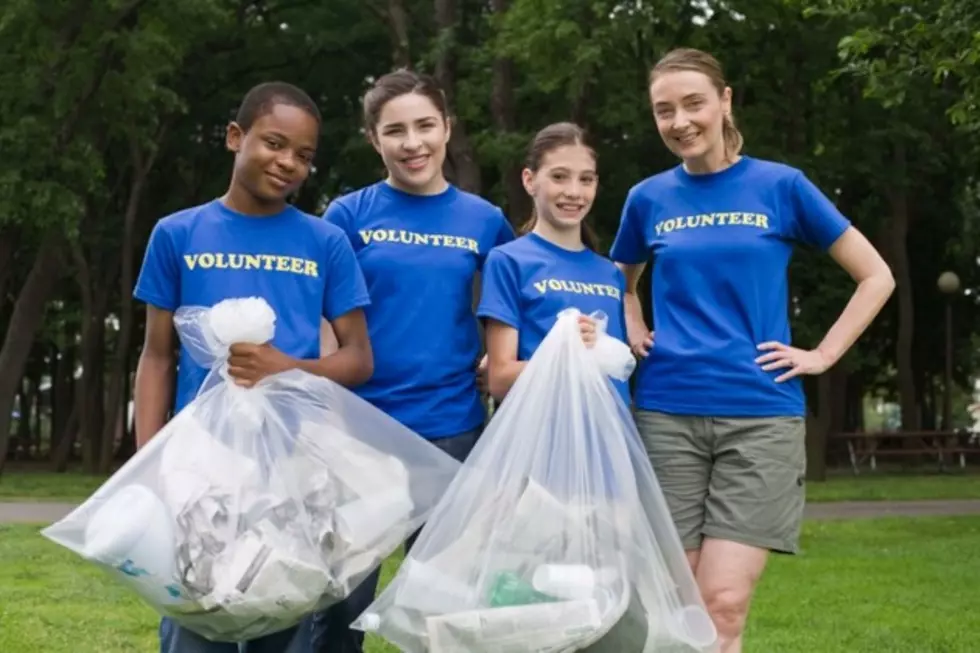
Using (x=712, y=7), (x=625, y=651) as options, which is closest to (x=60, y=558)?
(x=625, y=651)

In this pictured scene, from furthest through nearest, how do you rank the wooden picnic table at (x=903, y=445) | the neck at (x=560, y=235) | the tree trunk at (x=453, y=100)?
the wooden picnic table at (x=903, y=445) → the tree trunk at (x=453, y=100) → the neck at (x=560, y=235)

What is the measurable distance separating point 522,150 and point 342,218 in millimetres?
12014

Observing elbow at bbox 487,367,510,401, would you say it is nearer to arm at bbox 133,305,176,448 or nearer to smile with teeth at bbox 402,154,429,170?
smile with teeth at bbox 402,154,429,170

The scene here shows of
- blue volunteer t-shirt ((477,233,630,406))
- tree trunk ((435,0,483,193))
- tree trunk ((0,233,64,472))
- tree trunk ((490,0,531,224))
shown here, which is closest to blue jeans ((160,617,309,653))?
blue volunteer t-shirt ((477,233,630,406))

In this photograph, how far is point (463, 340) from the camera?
367 centimetres

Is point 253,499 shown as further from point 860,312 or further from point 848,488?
point 848,488

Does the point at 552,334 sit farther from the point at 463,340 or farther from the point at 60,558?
the point at 60,558

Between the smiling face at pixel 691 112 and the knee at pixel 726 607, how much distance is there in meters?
1.10

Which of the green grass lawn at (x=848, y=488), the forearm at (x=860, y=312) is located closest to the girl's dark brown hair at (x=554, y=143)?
the forearm at (x=860, y=312)

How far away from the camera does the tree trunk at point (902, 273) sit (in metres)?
20.7

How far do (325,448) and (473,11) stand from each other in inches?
605

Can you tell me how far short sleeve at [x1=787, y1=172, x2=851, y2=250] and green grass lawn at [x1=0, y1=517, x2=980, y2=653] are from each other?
2072mm

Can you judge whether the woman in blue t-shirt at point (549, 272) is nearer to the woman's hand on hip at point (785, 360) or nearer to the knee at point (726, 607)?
the woman's hand on hip at point (785, 360)

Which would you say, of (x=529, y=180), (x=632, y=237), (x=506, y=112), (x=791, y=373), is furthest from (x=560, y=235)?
(x=506, y=112)
